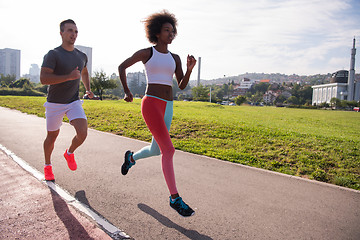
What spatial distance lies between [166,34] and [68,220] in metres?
2.29

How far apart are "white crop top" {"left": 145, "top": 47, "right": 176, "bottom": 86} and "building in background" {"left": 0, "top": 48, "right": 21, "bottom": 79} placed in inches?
6689

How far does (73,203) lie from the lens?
3225 millimetres

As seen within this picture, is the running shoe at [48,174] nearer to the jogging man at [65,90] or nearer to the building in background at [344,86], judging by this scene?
the jogging man at [65,90]

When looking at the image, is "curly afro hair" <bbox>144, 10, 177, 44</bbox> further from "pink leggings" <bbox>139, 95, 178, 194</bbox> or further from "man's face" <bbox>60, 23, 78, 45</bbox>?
"man's face" <bbox>60, 23, 78, 45</bbox>

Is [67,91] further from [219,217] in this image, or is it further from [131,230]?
[219,217]

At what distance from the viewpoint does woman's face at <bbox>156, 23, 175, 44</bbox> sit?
10.5 feet

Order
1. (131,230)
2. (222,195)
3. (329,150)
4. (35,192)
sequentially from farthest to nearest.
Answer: (329,150) → (222,195) → (35,192) → (131,230)

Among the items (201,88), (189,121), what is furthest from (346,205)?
(201,88)

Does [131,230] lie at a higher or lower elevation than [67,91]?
lower

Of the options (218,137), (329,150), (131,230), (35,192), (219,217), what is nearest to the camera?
(131,230)

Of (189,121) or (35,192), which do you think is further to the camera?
(189,121)

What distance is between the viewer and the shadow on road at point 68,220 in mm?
2511

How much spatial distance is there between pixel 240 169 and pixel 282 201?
1499mm

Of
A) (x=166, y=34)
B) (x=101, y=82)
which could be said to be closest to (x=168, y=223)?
(x=166, y=34)
